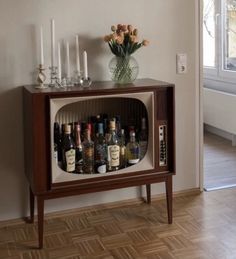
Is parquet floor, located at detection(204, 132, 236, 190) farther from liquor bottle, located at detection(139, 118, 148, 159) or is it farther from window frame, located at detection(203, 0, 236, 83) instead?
liquor bottle, located at detection(139, 118, 148, 159)

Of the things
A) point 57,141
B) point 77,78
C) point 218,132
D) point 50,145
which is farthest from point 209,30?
point 50,145

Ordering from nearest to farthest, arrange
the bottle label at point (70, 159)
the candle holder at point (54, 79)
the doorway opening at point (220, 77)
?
the bottle label at point (70, 159), the candle holder at point (54, 79), the doorway opening at point (220, 77)

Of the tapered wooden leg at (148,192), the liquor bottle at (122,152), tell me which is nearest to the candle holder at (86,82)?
the liquor bottle at (122,152)

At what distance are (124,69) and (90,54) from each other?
286mm

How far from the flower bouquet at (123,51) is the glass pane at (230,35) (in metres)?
2.54

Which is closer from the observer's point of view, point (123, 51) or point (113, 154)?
point (113, 154)

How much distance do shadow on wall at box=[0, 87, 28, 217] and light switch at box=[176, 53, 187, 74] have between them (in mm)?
1123

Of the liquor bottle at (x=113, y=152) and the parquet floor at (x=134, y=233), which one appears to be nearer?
the parquet floor at (x=134, y=233)

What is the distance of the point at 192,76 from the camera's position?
3.18 m

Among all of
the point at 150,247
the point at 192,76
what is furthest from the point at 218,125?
the point at 150,247

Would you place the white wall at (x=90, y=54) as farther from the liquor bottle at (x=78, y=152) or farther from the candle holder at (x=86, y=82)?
the liquor bottle at (x=78, y=152)

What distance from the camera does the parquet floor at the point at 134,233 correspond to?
2.42 m

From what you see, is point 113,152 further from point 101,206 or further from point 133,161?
point 101,206

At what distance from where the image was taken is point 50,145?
7.96ft
